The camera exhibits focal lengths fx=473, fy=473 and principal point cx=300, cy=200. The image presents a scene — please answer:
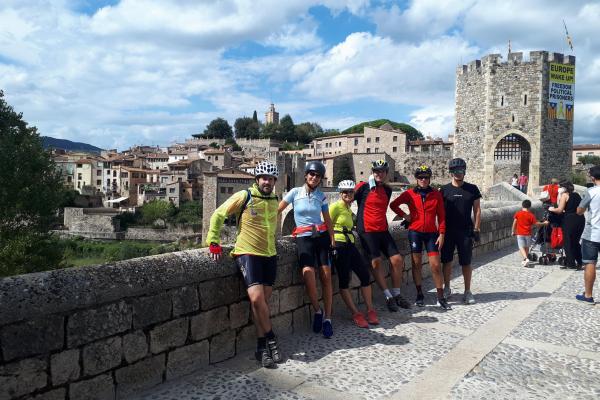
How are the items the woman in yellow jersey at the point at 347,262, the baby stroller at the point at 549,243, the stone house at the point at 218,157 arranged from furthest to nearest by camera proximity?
1. the stone house at the point at 218,157
2. the baby stroller at the point at 549,243
3. the woman in yellow jersey at the point at 347,262

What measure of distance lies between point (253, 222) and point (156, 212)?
66.8 meters

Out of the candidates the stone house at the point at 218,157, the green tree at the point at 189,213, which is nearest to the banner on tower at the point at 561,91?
the green tree at the point at 189,213

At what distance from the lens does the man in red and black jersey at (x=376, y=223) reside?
18.2 feet

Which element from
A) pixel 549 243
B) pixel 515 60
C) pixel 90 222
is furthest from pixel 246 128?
pixel 549 243

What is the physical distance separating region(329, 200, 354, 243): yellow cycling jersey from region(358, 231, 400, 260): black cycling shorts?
0.45m

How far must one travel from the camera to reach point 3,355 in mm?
2605

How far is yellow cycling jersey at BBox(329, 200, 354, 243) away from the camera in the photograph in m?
5.11

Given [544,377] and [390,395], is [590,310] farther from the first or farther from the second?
[390,395]

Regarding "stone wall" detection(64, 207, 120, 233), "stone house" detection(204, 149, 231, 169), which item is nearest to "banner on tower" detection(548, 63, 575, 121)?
"stone wall" detection(64, 207, 120, 233)

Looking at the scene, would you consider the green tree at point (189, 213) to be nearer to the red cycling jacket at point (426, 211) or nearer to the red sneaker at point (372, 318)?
the red cycling jacket at point (426, 211)

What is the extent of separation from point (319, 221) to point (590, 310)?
3634 mm

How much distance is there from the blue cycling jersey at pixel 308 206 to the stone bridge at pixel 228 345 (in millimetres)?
335

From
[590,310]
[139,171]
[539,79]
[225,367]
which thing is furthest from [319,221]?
[139,171]

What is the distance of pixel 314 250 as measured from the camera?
471 centimetres
